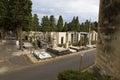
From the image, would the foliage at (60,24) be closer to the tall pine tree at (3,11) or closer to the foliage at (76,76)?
the tall pine tree at (3,11)

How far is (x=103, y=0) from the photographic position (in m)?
11.2

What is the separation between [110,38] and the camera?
9766 millimetres

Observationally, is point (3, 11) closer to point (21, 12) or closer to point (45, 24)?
point (21, 12)

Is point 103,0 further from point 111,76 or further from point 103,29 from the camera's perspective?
point 111,76

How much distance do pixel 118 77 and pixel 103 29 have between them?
3.35 metres

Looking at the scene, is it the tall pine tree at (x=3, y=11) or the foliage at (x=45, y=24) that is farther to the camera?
the foliage at (x=45, y=24)

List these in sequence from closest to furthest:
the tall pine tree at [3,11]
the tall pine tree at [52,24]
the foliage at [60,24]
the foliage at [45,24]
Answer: the tall pine tree at [3,11] → the foliage at [45,24] → the tall pine tree at [52,24] → the foliage at [60,24]

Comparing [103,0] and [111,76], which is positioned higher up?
[103,0]

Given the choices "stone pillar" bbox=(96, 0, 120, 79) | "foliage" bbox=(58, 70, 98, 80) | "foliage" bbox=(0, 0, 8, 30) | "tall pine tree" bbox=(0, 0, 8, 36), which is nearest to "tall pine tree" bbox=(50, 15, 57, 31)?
"tall pine tree" bbox=(0, 0, 8, 36)

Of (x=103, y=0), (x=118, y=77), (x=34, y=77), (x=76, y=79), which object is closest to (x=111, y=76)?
(x=118, y=77)

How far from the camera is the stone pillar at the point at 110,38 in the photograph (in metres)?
8.77

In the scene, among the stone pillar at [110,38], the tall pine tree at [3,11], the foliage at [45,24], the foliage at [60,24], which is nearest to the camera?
the stone pillar at [110,38]

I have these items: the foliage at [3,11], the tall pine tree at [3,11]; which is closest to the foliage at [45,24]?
the tall pine tree at [3,11]

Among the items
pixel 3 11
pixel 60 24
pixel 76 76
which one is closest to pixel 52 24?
pixel 60 24
